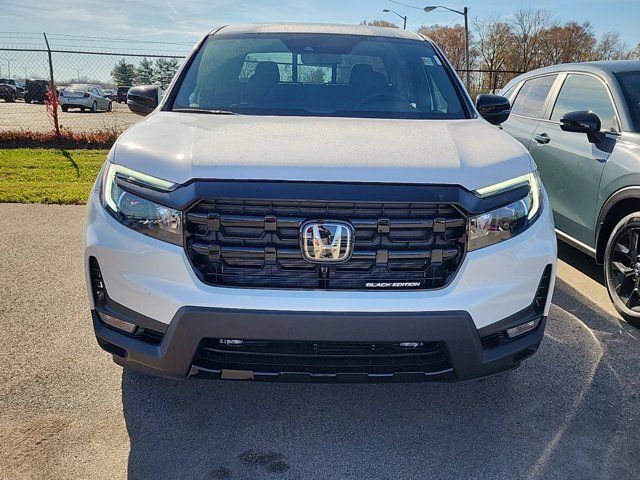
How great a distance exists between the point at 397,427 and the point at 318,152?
53.1 inches

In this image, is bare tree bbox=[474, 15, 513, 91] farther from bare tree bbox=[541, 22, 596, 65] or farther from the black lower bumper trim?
the black lower bumper trim

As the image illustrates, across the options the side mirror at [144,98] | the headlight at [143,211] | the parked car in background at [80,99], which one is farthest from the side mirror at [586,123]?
the parked car in background at [80,99]

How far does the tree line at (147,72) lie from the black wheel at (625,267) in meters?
10.9

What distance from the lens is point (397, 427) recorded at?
2783 mm

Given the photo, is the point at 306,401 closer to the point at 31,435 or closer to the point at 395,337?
the point at 395,337

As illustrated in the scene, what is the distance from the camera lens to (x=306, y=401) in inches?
118

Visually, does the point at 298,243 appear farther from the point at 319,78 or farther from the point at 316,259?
the point at 319,78

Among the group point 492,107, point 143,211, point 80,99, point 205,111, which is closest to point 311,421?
point 143,211

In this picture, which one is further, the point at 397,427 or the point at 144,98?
the point at 144,98

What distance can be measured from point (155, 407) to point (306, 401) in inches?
29.4

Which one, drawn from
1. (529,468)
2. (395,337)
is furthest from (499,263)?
(529,468)

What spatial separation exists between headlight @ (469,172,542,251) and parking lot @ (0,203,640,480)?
3.12 ft

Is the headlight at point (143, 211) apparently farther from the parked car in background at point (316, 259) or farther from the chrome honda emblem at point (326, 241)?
the chrome honda emblem at point (326, 241)

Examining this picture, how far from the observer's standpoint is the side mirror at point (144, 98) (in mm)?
3852
